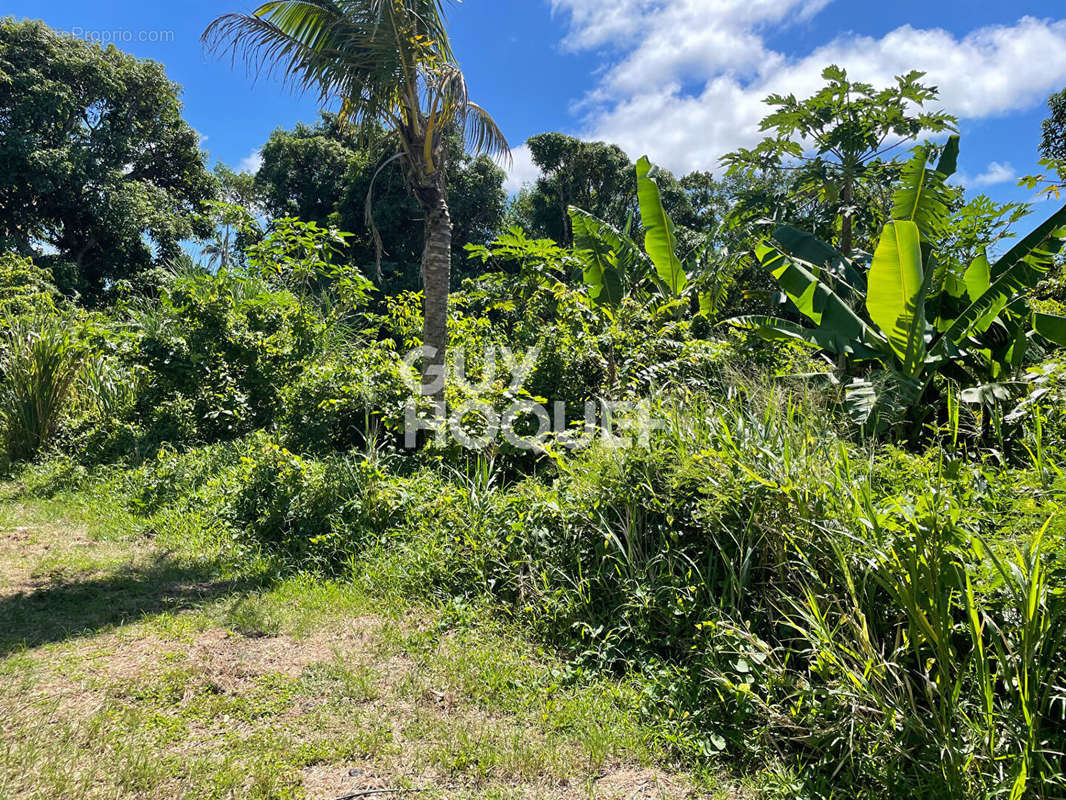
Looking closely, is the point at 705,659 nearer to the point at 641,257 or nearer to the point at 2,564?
the point at 2,564

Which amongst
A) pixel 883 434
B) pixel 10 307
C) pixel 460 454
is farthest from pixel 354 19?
pixel 10 307

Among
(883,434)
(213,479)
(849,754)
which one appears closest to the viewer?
(849,754)

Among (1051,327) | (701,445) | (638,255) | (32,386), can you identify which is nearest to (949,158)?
(1051,327)

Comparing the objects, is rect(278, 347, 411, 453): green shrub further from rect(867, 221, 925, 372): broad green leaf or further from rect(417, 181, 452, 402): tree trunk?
rect(867, 221, 925, 372): broad green leaf

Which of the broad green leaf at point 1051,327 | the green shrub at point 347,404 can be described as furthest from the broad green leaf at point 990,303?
the green shrub at point 347,404

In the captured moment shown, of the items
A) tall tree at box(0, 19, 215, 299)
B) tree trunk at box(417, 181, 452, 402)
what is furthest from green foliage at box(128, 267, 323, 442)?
tall tree at box(0, 19, 215, 299)

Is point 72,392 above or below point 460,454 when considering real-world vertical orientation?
above

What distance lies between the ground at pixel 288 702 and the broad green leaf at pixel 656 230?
693 centimetres

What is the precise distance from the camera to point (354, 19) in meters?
6.24

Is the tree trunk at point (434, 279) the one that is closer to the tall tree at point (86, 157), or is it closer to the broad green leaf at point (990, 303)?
the broad green leaf at point (990, 303)

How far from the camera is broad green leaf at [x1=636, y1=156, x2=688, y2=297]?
9148 millimetres

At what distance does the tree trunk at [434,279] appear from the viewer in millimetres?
6426

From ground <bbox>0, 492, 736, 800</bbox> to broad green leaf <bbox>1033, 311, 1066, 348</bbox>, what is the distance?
5998 millimetres

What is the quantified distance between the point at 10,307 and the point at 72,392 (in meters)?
3.21
